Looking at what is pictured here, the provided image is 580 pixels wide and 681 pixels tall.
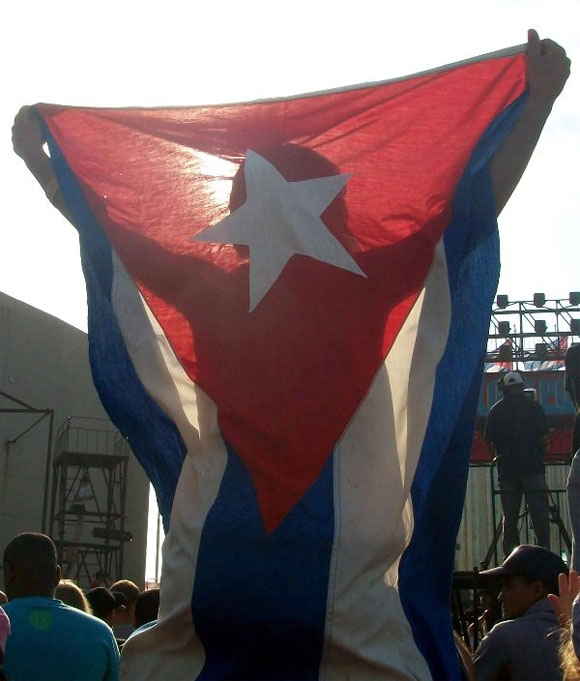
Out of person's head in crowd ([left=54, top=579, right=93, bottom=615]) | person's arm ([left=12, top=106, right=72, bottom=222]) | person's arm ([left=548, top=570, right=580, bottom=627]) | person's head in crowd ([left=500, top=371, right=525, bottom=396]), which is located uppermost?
person's head in crowd ([left=500, top=371, right=525, bottom=396])

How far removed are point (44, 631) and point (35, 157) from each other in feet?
5.34

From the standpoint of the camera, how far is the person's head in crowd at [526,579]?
4078 mm

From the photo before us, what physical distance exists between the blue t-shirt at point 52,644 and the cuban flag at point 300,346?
0.77 metres

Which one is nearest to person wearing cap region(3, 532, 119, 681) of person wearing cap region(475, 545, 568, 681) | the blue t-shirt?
the blue t-shirt

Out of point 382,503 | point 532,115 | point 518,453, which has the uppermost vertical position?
point 532,115

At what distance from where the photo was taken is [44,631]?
3.94 metres

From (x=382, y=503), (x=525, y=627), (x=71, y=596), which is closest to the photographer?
(x=382, y=503)

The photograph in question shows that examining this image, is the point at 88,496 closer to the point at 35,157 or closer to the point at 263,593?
the point at 35,157

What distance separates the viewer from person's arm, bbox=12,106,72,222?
13.2 ft

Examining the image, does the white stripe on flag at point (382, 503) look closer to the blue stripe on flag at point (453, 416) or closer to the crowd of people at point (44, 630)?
the blue stripe on flag at point (453, 416)

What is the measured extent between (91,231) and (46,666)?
147 cm

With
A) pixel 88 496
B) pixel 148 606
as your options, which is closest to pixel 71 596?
pixel 148 606

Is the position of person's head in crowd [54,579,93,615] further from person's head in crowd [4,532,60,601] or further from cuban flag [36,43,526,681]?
cuban flag [36,43,526,681]

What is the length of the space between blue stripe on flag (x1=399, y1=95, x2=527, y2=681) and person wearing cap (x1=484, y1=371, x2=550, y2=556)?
7.28 meters
